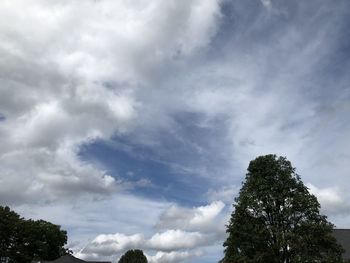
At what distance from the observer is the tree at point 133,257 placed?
118 metres

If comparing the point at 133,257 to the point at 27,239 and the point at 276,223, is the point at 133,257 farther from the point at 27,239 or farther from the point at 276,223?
the point at 276,223

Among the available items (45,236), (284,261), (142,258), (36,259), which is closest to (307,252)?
(284,261)

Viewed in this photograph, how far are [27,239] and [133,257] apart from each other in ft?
124

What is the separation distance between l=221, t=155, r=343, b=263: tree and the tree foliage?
208 ft

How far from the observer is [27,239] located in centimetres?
9050

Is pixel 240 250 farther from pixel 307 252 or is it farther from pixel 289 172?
pixel 289 172

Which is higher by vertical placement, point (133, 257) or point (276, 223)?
point (133, 257)

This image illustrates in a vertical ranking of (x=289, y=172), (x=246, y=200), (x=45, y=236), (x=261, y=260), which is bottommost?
(x=261, y=260)

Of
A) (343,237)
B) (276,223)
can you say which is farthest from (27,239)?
(276,223)

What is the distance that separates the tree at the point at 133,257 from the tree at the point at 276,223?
8623 centimetres

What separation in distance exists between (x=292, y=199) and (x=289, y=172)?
285cm

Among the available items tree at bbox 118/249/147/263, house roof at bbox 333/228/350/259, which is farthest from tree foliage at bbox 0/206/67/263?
house roof at bbox 333/228/350/259

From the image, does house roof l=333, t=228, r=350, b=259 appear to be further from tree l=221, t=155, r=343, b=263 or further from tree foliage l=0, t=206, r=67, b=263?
tree foliage l=0, t=206, r=67, b=263

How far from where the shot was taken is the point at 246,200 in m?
37.9
